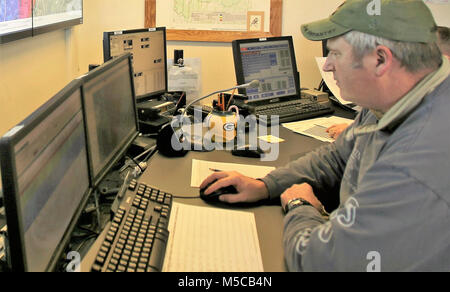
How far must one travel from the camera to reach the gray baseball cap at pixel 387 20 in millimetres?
1140

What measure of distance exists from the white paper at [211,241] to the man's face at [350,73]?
447 mm

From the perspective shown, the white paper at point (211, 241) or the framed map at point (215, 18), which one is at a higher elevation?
the framed map at point (215, 18)

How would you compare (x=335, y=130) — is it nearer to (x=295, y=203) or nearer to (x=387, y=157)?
(x=295, y=203)

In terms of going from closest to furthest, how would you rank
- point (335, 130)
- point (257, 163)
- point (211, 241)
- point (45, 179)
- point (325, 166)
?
point (45, 179), point (211, 241), point (325, 166), point (257, 163), point (335, 130)

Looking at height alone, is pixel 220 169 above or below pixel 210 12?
below

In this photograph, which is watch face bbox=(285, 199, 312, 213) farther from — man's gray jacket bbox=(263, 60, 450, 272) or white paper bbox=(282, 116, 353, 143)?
white paper bbox=(282, 116, 353, 143)

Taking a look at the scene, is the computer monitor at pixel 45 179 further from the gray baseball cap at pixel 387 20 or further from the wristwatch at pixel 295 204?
the gray baseball cap at pixel 387 20

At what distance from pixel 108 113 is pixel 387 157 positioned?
34.2 inches

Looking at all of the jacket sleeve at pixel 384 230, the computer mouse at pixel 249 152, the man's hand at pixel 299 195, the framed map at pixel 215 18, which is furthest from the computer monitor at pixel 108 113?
the framed map at pixel 215 18

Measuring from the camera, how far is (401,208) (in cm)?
99

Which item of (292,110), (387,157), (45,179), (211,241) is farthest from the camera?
(292,110)

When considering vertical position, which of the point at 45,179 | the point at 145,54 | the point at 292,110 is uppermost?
the point at 145,54

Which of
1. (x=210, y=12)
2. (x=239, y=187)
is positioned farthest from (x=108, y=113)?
(x=210, y=12)
